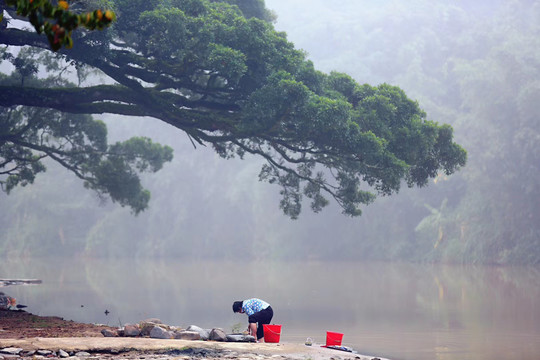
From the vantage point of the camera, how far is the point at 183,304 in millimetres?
24234

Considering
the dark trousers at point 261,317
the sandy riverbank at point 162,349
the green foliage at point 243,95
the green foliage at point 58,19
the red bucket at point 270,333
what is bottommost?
the sandy riverbank at point 162,349

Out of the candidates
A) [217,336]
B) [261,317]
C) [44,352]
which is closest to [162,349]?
[217,336]

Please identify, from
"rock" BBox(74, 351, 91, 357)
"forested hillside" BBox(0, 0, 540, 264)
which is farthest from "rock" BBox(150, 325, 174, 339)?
"forested hillside" BBox(0, 0, 540, 264)

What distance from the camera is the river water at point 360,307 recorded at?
49.4 feet

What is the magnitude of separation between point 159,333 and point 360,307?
39.0 feet

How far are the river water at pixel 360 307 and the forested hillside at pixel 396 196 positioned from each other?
458 inches

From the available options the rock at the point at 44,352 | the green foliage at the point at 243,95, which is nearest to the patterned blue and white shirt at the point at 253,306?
the rock at the point at 44,352

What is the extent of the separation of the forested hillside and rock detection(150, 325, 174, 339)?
39.0 meters

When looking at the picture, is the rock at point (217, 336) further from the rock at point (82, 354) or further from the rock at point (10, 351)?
the rock at point (10, 351)

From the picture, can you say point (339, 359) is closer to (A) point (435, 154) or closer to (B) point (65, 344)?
(B) point (65, 344)

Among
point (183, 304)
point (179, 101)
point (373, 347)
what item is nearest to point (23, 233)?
point (183, 304)

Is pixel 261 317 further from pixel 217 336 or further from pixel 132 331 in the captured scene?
pixel 132 331

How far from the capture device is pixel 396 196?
6225 cm

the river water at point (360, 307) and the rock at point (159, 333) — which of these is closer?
the rock at point (159, 333)
